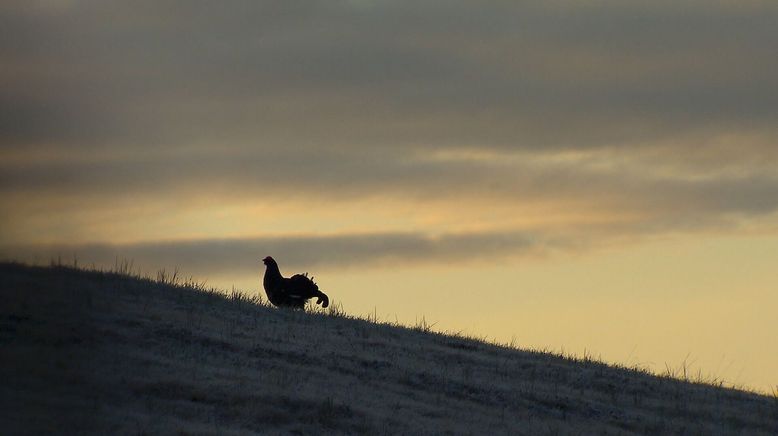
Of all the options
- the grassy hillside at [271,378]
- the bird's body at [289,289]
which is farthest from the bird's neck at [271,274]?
the grassy hillside at [271,378]

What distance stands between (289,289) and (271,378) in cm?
903

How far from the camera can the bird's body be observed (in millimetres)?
27750

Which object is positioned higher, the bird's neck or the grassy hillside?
the bird's neck

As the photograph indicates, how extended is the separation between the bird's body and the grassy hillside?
212 centimetres

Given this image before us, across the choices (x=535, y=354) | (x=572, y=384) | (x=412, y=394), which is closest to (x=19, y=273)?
(x=412, y=394)

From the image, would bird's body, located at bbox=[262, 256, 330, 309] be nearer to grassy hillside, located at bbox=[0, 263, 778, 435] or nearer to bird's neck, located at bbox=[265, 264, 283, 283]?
bird's neck, located at bbox=[265, 264, 283, 283]

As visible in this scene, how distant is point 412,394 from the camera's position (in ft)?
64.4

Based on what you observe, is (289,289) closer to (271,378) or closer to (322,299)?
(322,299)

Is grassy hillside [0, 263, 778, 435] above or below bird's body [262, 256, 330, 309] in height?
below

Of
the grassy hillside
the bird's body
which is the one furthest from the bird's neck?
the grassy hillside

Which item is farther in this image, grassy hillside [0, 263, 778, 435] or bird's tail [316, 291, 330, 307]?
bird's tail [316, 291, 330, 307]

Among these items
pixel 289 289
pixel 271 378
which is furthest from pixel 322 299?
pixel 271 378

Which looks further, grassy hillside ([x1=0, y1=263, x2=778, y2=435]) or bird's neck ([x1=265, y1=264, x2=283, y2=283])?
bird's neck ([x1=265, y1=264, x2=283, y2=283])

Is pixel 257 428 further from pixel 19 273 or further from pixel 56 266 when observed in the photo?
pixel 56 266
